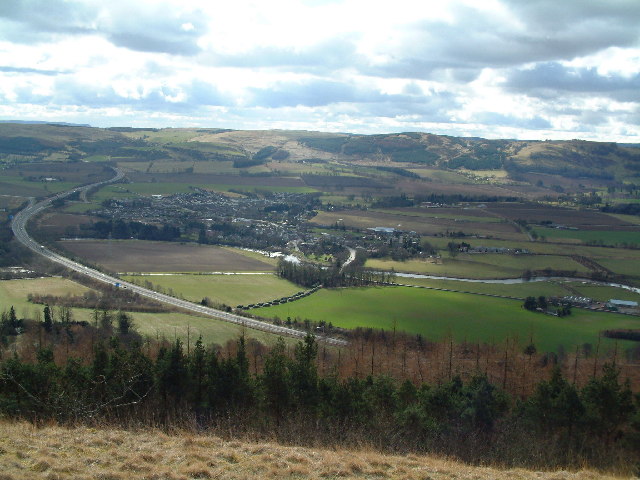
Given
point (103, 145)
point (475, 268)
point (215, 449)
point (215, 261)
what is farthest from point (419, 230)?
point (103, 145)

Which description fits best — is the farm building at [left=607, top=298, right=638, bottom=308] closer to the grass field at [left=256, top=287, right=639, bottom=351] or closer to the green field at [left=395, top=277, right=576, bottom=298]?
the grass field at [left=256, top=287, right=639, bottom=351]

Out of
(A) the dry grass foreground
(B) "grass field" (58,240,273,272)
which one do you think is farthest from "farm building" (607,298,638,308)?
(A) the dry grass foreground

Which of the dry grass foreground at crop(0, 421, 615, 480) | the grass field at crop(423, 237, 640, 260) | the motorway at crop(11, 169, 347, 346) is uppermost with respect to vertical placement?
the dry grass foreground at crop(0, 421, 615, 480)

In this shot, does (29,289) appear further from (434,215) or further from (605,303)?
(434,215)

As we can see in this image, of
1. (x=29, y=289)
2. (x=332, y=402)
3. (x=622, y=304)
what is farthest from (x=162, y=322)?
(x=622, y=304)

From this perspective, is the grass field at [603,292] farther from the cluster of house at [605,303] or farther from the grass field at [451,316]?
the grass field at [451,316]

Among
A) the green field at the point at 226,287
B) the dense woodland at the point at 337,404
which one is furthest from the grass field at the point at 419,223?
the dense woodland at the point at 337,404

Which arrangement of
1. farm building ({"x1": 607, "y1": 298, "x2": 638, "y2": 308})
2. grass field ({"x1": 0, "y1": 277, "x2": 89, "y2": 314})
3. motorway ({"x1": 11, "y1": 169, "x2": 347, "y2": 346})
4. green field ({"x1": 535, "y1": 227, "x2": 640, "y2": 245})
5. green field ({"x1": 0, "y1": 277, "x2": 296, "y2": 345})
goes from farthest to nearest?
green field ({"x1": 535, "y1": 227, "x2": 640, "y2": 245}), farm building ({"x1": 607, "y1": 298, "x2": 638, "y2": 308}), grass field ({"x1": 0, "y1": 277, "x2": 89, "y2": 314}), motorway ({"x1": 11, "y1": 169, "x2": 347, "y2": 346}), green field ({"x1": 0, "y1": 277, "x2": 296, "y2": 345})

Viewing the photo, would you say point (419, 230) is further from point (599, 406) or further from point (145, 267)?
point (599, 406)
